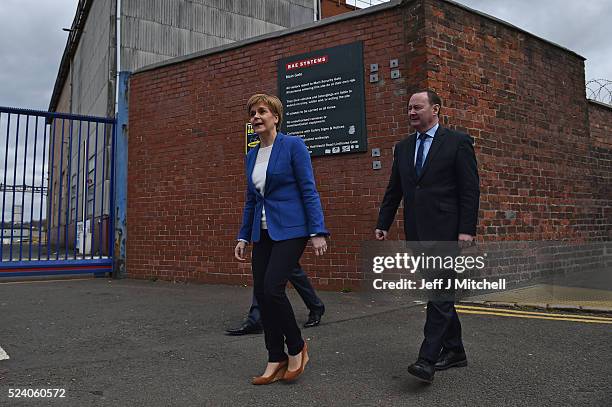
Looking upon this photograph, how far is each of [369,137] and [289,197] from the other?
3.71 m

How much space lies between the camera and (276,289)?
2793 millimetres

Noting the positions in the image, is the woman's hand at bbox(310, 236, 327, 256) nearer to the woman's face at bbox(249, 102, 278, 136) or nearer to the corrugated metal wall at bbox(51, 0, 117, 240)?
the woman's face at bbox(249, 102, 278, 136)

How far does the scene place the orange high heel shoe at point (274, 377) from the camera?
285 cm

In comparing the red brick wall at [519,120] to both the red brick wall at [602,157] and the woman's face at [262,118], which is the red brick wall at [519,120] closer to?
the red brick wall at [602,157]

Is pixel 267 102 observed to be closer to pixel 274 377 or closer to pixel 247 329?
pixel 274 377

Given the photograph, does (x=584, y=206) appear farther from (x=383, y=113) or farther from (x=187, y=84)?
(x=187, y=84)

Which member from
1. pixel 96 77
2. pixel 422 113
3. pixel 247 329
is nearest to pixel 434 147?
pixel 422 113

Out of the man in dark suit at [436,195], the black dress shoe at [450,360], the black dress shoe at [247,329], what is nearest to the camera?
A: the man in dark suit at [436,195]

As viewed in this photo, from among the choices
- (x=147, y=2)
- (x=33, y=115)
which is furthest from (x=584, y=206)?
(x=147, y=2)

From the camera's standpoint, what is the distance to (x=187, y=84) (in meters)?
8.14

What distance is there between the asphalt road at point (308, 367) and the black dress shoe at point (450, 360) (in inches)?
2.0

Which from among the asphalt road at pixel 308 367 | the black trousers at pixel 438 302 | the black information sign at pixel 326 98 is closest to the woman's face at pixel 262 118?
the black trousers at pixel 438 302

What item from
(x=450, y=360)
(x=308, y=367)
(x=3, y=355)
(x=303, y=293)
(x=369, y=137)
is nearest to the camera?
(x=450, y=360)

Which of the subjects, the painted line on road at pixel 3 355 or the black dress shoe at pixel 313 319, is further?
the black dress shoe at pixel 313 319
